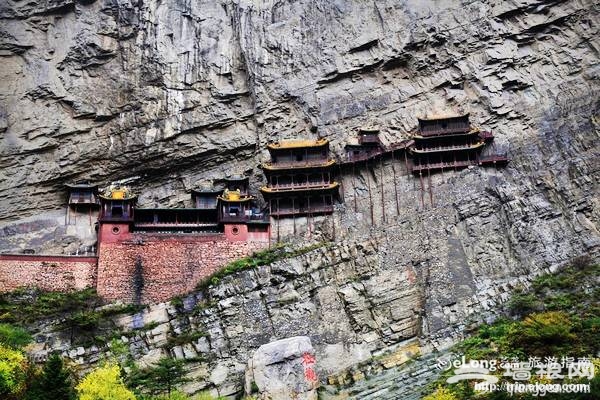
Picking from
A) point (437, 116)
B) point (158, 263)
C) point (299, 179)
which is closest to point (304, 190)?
point (299, 179)

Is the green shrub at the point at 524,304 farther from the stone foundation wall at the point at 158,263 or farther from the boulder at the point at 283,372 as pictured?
the stone foundation wall at the point at 158,263

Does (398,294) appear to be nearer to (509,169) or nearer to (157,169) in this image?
(509,169)

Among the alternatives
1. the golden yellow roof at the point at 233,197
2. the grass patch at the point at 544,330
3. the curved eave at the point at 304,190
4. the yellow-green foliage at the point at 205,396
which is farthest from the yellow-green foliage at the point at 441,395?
the golden yellow roof at the point at 233,197

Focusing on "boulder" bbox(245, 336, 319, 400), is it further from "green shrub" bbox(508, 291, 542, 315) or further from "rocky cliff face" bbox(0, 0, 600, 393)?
"green shrub" bbox(508, 291, 542, 315)

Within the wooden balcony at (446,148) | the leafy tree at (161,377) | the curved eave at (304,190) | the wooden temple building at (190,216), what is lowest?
the leafy tree at (161,377)

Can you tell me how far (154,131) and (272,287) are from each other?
14449mm

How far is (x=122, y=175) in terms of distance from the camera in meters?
45.8

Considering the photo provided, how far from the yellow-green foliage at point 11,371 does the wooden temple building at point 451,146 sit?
74.6 feet

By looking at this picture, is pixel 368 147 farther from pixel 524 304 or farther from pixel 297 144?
pixel 524 304

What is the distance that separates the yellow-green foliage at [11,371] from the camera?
1118 inches

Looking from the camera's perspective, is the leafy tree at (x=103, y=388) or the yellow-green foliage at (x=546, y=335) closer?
the leafy tree at (x=103, y=388)

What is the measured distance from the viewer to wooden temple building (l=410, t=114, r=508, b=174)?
41.5 m

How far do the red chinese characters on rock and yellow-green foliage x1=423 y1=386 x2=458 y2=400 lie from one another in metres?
5.02

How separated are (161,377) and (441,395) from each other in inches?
482
